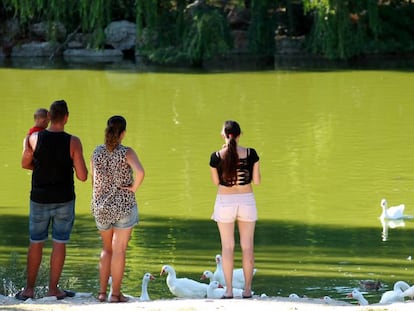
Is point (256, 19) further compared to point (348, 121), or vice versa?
point (256, 19)

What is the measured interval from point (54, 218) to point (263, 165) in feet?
33.3

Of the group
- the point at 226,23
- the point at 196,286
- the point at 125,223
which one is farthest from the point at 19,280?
the point at 226,23

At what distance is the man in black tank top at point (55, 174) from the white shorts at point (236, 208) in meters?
1.08

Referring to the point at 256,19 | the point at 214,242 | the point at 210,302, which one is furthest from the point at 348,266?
the point at 256,19

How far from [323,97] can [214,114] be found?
4.02 metres

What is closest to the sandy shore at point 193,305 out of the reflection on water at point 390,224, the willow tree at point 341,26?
the reflection on water at point 390,224

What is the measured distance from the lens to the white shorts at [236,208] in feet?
26.6

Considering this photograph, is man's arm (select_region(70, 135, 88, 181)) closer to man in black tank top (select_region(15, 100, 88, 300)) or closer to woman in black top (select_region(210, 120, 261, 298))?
man in black tank top (select_region(15, 100, 88, 300))

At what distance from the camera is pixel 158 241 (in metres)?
13.0

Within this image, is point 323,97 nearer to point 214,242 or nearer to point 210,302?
point 214,242

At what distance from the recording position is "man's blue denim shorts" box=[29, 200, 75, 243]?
8.21 metres

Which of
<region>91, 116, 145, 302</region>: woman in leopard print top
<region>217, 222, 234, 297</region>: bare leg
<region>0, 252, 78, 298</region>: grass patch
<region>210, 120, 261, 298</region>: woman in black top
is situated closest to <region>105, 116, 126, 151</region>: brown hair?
<region>91, 116, 145, 302</region>: woman in leopard print top

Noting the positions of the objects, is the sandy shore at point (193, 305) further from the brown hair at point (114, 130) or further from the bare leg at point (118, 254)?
the brown hair at point (114, 130)

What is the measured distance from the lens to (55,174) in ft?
26.8
